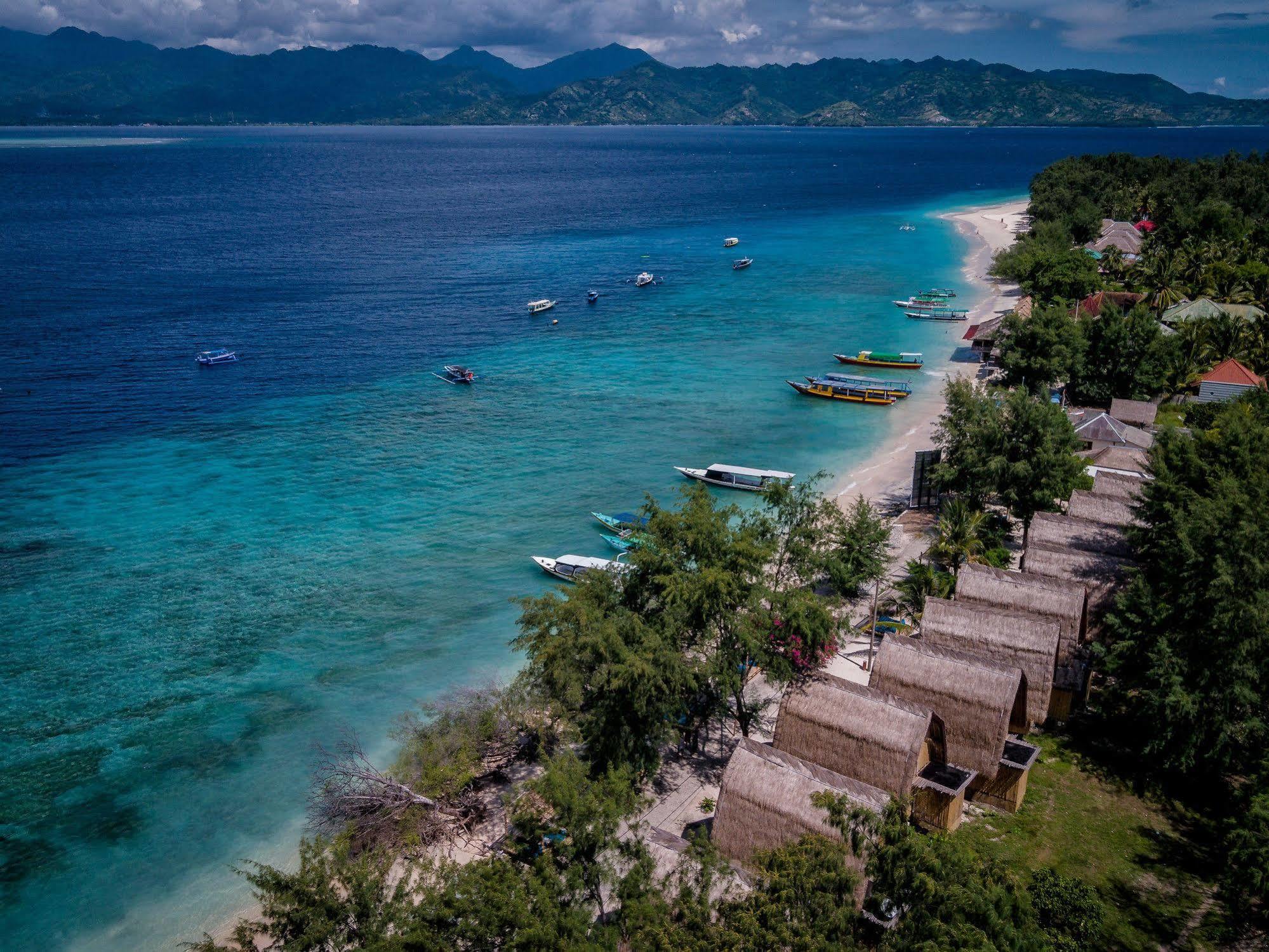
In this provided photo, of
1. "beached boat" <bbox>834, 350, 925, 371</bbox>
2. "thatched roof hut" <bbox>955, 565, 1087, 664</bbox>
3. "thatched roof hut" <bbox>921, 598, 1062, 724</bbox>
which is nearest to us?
"thatched roof hut" <bbox>921, 598, 1062, 724</bbox>

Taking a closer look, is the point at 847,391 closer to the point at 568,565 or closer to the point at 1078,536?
the point at 1078,536

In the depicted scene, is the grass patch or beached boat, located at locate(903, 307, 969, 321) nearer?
the grass patch

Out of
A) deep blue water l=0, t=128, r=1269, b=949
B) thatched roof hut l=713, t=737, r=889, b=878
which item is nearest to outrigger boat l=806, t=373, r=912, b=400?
deep blue water l=0, t=128, r=1269, b=949

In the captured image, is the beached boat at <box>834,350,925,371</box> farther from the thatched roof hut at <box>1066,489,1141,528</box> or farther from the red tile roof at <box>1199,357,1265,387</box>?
the thatched roof hut at <box>1066,489,1141,528</box>

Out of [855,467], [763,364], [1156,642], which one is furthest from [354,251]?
[1156,642]

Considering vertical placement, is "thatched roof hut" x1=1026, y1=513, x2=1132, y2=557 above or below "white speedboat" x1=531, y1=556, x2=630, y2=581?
above

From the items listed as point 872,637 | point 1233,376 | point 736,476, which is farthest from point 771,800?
point 1233,376
